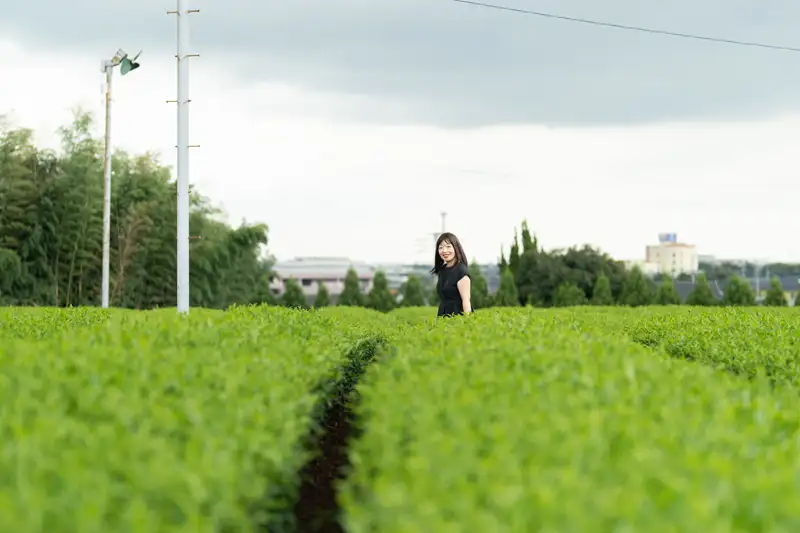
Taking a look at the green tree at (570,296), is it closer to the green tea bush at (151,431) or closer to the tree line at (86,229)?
the tree line at (86,229)

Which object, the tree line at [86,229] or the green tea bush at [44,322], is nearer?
the green tea bush at [44,322]

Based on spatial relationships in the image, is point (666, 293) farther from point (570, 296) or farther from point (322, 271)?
point (322, 271)

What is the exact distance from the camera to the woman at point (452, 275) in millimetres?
9336

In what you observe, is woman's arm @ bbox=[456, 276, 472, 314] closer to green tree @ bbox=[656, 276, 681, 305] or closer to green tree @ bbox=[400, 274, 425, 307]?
green tree @ bbox=[400, 274, 425, 307]

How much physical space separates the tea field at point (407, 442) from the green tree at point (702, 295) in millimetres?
28747

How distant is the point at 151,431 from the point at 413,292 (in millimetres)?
31452

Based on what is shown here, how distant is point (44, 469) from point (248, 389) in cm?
124

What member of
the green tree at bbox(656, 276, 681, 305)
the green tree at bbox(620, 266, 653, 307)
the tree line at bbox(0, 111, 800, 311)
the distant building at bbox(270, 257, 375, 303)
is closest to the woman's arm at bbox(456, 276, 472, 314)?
the tree line at bbox(0, 111, 800, 311)

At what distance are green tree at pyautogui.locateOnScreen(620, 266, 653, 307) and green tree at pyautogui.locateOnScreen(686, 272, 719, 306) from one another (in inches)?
70.9

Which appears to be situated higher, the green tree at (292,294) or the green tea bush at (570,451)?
the green tea bush at (570,451)

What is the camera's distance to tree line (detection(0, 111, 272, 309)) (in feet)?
77.2

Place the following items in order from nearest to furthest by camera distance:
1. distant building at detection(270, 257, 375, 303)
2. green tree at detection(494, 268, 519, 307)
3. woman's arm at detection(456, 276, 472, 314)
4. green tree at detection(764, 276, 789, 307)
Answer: woman's arm at detection(456, 276, 472, 314) < green tree at detection(764, 276, 789, 307) < green tree at detection(494, 268, 519, 307) < distant building at detection(270, 257, 375, 303)

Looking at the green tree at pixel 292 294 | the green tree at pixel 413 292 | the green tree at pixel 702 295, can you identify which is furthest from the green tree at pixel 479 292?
the green tree at pixel 702 295

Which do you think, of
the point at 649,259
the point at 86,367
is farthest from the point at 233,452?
the point at 649,259
